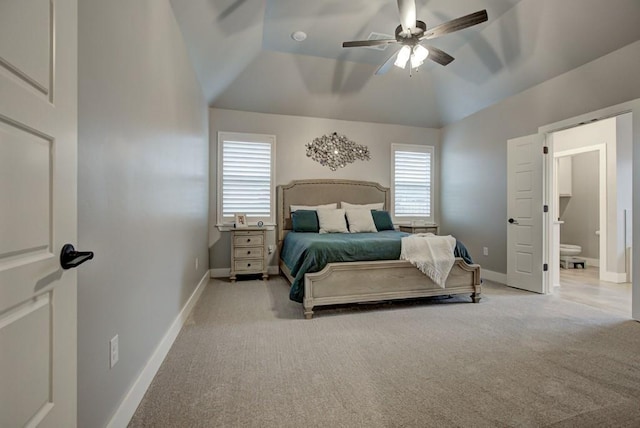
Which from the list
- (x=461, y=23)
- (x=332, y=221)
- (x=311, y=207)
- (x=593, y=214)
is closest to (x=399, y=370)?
(x=332, y=221)

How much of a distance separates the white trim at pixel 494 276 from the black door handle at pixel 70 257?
15.9 feet

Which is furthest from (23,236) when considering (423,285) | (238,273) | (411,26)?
(238,273)

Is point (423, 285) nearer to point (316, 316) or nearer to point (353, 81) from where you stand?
point (316, 316)

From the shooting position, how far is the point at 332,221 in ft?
14.4

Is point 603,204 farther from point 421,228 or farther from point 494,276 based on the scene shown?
point 421,228

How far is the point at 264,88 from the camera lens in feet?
14.5

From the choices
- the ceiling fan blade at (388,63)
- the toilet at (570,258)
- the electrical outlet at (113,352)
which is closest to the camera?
the electrical outlet at (113,352)

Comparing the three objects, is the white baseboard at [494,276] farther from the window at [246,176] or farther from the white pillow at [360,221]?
the window at [246,176]

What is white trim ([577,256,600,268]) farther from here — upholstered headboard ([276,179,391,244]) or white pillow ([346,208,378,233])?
white pillow ([346,208,378,233])

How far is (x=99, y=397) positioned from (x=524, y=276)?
454 cm

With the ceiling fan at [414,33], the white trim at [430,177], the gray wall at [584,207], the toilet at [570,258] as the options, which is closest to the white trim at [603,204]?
the toilet at [570,258]

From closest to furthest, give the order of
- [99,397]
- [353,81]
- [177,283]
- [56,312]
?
[56,312] → [99,397] → [177,283] → [353,81]

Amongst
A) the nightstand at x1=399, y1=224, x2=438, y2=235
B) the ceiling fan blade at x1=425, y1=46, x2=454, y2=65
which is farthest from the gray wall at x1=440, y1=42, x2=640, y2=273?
the ceiling fan blade at x1=425, y1=46, x2=454, y2=65

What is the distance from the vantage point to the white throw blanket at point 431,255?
3.13 meters
